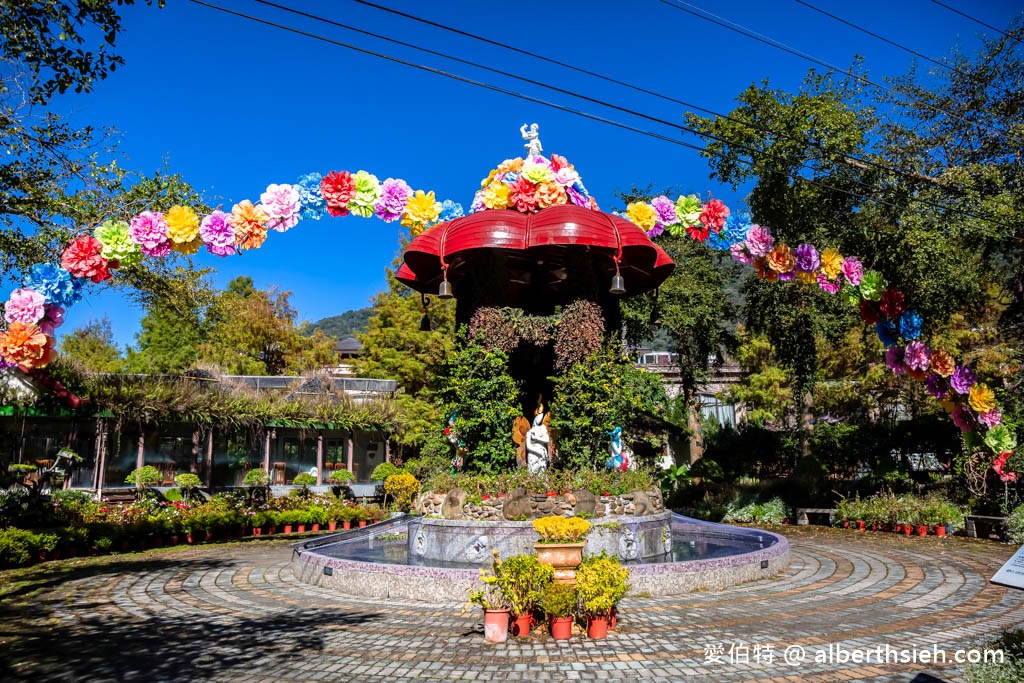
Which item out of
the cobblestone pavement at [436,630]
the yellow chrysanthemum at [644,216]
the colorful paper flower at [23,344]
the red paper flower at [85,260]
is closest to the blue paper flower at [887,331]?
the cobblestone pavement at [436,630]

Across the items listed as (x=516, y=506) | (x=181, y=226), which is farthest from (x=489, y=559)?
(x=181, y=226)

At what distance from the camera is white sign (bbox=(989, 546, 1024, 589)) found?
3722 mm

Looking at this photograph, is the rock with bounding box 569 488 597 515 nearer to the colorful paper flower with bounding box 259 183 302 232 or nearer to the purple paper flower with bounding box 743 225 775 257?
the purple paper flower with bounding box 743 225 775 257

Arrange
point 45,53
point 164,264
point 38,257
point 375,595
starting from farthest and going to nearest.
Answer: point 164,264
point 38,257
point 375,595
point 45,53

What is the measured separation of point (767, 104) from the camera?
21.2 metres

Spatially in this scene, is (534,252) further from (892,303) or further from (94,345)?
(94,345)

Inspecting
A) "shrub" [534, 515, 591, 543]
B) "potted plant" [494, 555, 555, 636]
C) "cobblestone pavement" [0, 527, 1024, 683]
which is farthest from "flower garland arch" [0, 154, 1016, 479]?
"potted plant" [494, 555, 555, 636]

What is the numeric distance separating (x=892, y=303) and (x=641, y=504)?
6966 mm

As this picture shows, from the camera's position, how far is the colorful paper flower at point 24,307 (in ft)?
33.5

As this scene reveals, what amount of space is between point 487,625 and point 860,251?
15960 millimetres

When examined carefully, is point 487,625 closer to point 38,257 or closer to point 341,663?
point 341,663

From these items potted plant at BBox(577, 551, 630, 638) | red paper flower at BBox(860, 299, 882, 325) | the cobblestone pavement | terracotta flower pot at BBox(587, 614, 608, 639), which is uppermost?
red paper flower at BBox(860, 299, 882, 325)

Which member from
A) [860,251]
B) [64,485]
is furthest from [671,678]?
[64,485]

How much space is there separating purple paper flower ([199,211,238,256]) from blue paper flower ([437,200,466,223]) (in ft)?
12.4
